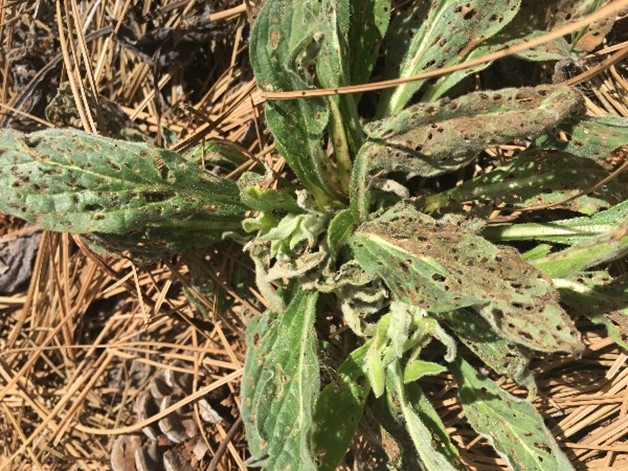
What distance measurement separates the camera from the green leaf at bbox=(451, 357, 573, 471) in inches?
85.2

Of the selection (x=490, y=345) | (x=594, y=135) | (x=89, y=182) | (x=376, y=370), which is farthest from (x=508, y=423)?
(x=89, y=182)

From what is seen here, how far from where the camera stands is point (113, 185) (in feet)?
7.11

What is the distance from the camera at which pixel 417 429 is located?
214cm

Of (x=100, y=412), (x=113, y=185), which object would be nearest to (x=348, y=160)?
(x=113, y=185)

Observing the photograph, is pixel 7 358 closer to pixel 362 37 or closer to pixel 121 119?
pixel 121 119

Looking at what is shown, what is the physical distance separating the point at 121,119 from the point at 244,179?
0.91 metres

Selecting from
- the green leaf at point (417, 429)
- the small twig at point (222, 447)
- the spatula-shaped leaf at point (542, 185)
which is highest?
the spatula-shaped leaf at point (542, 185)

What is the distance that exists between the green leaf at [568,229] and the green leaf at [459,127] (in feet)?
1.19

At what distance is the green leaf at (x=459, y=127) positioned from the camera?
6.35 ft

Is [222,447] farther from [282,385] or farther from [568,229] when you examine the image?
[568,229]

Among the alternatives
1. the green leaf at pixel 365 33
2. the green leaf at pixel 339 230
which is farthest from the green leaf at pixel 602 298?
the green leaf at pixel 365 33

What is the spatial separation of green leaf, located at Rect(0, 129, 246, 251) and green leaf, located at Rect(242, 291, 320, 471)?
58cm

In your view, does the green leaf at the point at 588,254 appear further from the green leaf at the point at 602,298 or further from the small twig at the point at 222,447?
the small twig at the point at 222,447

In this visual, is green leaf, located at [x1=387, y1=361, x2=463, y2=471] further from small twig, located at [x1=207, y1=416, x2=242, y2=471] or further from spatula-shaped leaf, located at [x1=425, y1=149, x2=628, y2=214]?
small twig, located at [x1=207, y1=416, x2=242, y2=471]
